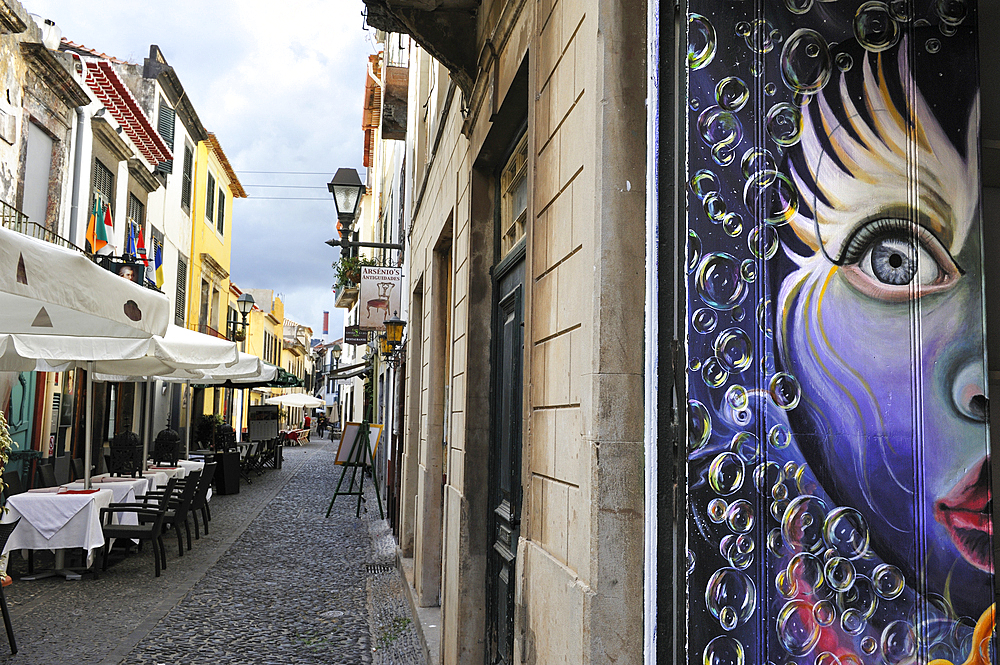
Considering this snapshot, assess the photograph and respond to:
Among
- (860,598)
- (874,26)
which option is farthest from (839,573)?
(874,26)

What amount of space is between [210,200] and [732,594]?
1099 inches

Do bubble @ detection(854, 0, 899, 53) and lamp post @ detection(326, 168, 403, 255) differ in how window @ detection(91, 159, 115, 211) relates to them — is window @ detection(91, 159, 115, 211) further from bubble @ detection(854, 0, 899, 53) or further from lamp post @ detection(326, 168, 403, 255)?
bubble @ detection(854, 0, 899, 53)

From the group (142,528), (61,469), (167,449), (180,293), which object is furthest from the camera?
(180,293)

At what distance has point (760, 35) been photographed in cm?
209

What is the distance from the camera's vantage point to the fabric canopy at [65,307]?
4.74 meters

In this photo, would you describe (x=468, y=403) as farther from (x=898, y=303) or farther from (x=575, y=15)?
(x=898, y=303)

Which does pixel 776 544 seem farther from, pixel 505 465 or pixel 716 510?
pixel 505 465

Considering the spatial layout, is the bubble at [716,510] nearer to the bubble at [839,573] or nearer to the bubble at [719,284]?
the bubble at [839,573]

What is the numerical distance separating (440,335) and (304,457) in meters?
25.8

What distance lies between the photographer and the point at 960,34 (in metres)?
2.13

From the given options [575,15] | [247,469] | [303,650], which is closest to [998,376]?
[575,15]

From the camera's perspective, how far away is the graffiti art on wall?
200 cm

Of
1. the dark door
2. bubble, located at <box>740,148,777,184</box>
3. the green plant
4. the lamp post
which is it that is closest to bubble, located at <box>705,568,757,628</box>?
bubble, located at <box>740,148,777,184</box>

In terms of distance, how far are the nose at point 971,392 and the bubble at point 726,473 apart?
563 mm
